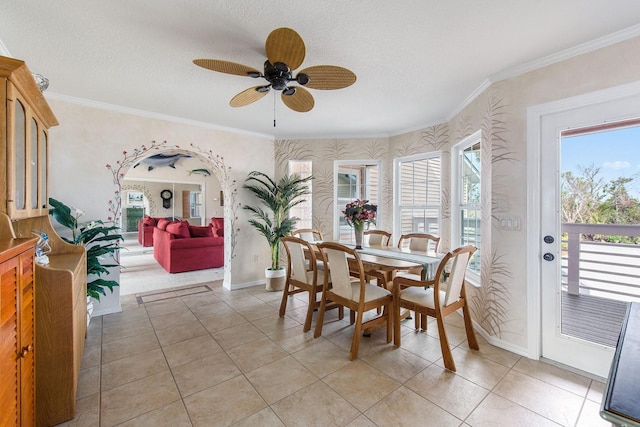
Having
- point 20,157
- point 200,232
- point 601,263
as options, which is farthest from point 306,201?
point 601,263

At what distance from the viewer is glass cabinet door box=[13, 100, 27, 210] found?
5.31 feet

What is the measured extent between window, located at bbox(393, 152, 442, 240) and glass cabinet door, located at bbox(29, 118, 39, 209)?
13.7ft

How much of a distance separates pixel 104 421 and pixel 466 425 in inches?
85.1

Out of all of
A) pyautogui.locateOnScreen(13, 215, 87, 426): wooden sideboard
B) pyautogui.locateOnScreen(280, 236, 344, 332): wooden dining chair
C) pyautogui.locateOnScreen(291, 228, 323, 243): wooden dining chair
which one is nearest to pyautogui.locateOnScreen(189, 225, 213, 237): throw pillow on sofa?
pyautogui.locateOnScreen(291, 228, 323, 243): wooden dining chair

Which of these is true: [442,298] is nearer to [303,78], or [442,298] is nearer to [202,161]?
[303,78]

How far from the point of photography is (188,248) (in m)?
5.21

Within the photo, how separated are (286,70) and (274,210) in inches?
104

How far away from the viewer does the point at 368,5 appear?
1683 mm

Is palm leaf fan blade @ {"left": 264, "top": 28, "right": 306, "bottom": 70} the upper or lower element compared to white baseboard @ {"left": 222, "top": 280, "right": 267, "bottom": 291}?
upper

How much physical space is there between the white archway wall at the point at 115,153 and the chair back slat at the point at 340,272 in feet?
7.48

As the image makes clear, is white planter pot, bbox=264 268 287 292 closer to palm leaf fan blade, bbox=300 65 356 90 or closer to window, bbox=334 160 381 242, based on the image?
window, bbox=334 160 381 242

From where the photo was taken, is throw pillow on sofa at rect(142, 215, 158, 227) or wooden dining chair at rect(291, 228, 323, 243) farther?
throw pillow on sofa at rect(142, 215, 158, 227)

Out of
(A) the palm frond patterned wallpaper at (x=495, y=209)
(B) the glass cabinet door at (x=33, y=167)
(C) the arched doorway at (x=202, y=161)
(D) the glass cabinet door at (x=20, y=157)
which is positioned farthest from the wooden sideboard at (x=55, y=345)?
(A) the palm frond patterned wallpaper at (x=495, y=209)

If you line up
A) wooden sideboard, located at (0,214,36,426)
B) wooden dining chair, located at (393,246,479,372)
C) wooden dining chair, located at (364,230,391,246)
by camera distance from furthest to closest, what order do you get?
wooden dining chair, located at (364,230,391,246) < wooden dining chair, located at (393,246,479,372) < wooden sideboard, located at (0,214,36,426)
